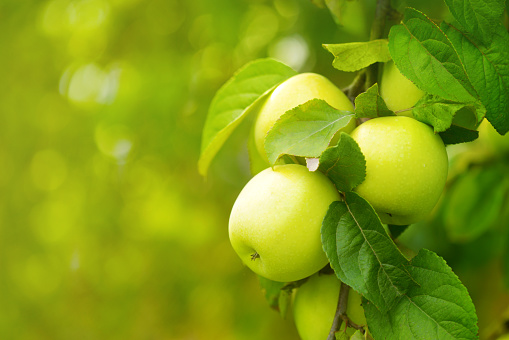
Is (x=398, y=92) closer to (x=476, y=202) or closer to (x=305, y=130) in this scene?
(x=305, y=130)

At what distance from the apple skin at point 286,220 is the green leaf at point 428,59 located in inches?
4.1

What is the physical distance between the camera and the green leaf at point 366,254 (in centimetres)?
35

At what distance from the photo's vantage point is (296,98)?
0.43 meters

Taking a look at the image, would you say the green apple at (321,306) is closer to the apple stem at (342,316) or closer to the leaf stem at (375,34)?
the apple stem at (342,316)

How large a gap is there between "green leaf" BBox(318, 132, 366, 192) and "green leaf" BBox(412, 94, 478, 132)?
0.22ft

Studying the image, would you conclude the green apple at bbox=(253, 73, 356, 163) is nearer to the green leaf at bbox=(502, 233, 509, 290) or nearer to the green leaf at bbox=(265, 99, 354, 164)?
the green leaf at bbox=(265, 99, 354, 164)

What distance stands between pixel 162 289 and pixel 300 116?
83 cm

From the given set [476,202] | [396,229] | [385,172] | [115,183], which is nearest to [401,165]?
[385,172]

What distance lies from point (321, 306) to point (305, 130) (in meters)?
0.16

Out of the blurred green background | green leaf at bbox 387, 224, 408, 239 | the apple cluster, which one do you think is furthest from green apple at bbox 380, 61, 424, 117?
the blurred green background

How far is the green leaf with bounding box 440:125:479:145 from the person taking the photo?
380 mm

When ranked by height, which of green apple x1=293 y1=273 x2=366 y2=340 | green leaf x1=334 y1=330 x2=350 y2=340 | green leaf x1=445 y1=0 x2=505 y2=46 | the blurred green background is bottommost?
the blurred green background

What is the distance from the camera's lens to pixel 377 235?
36 cm

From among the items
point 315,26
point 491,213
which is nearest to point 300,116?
point 491,213
